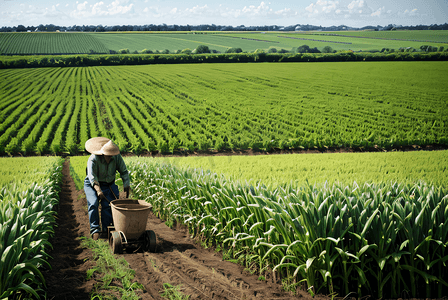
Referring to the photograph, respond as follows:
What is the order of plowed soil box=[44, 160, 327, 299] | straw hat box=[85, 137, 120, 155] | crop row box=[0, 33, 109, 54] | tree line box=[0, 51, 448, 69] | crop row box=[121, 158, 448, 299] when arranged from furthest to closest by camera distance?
crop row box=[0, 33, 109, 54] < tree line box=[0, 51, 448, 69] < straw hat box=[85, 137, 120, 155] < plowed soil box=[44, 160, 327, 299] < crop row box=[121, 158, 448, 299]

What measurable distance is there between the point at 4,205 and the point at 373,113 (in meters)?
25.3

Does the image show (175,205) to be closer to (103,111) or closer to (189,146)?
(189,146)

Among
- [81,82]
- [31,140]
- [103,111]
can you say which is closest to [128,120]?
[103,111]

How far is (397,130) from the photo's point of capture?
808 inches

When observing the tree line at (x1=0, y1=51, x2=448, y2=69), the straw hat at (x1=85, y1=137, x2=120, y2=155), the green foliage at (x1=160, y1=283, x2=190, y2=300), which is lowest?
the green foliage at (x1=160, y1=283, x2=190, y2=300)

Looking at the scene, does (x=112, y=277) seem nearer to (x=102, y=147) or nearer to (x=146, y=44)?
(x=102, y=147)

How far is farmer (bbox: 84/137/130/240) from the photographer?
5.52m

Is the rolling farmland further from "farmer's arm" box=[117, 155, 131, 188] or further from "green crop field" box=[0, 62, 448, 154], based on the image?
"farmer's arm" box=[117, 155, 131, 188]

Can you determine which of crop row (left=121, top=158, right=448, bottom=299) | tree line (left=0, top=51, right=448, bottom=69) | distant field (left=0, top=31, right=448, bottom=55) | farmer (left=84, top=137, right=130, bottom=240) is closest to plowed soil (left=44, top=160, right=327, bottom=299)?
crop row (left=121, top=158, right=448, bottom=299)

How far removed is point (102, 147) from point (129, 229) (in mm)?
1545

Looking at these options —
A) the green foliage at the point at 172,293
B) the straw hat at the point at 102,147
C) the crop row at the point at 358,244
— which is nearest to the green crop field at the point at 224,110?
the straw hat at the point at 102,147

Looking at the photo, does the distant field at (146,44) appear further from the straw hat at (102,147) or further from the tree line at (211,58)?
the straw hat at (102,147)

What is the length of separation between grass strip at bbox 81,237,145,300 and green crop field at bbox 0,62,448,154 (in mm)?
14468

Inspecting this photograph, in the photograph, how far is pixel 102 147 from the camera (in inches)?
217
